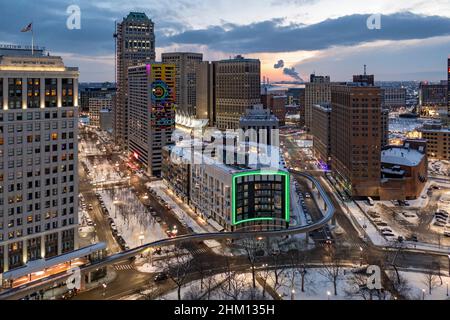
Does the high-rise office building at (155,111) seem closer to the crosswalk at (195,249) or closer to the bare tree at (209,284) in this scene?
the crosswalk at (195,249)

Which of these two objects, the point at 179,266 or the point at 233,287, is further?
the point at 179,266

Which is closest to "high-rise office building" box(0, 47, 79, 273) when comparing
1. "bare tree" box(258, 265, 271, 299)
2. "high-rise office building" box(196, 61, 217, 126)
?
"bare tree" box(258, 265, 271, 299)

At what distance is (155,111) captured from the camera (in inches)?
3846

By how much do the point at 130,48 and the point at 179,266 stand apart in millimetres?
100085

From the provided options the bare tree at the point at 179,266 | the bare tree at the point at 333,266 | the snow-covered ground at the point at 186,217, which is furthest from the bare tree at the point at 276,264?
the bare tree at the point at 179,266

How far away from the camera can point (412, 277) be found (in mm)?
43125

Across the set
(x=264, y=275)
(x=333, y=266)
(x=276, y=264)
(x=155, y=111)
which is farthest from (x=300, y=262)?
(x=155, y=111)

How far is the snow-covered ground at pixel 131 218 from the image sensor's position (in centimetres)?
5614

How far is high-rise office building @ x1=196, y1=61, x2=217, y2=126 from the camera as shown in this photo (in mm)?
176750

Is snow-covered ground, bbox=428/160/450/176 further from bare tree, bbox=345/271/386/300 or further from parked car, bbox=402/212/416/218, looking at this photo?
bare tree, bbox=345/271/386/300

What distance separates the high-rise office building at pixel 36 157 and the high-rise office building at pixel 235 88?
4525 inches

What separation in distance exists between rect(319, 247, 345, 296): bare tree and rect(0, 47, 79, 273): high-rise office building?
29065 millimetres

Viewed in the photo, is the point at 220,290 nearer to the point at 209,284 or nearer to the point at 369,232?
the point at 209,284

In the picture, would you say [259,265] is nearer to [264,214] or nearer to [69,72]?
[264,214]
